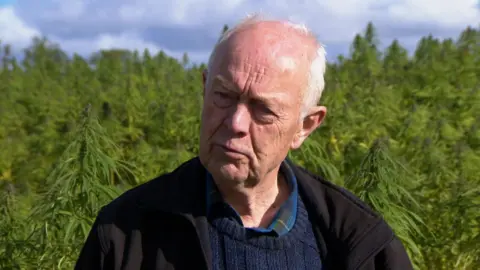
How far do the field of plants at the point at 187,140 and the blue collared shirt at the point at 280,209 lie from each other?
1.56 meters

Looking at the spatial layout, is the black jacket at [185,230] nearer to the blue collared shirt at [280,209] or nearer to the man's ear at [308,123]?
the blue collared shirt at [280,209]

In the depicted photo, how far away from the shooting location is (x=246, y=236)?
2424 millimetres

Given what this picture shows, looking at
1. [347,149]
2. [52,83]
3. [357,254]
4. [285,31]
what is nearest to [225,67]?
[285,31]

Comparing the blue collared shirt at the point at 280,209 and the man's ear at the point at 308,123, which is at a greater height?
the man's ear at the point at 308,123

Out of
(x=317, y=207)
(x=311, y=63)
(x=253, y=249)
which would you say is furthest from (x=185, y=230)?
(x=311, y=63)

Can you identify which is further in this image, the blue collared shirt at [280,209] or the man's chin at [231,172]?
the blue collared shirt at [280,209]

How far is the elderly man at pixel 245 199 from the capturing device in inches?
90.4

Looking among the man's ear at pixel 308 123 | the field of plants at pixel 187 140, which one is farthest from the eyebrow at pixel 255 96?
the field of plants at pixel 187 140

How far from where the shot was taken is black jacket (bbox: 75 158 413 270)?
2.29 metres

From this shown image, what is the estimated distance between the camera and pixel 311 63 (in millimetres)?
2402

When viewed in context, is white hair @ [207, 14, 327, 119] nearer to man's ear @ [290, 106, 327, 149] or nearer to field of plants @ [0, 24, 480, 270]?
man's ear @ [290, 106, 327, 149]

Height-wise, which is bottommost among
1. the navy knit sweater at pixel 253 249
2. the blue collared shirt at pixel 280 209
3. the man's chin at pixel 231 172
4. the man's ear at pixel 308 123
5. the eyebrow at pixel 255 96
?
the navy knit sweater at pixel 253 249

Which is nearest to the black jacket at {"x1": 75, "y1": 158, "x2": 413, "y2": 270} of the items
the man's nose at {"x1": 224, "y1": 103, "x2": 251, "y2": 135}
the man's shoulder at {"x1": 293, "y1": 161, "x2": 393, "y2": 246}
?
the man's shoulder at {"x1": 293, "y1": 161, "x2": 393, "y2": 246}

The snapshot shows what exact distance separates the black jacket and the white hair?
1.08 feet
